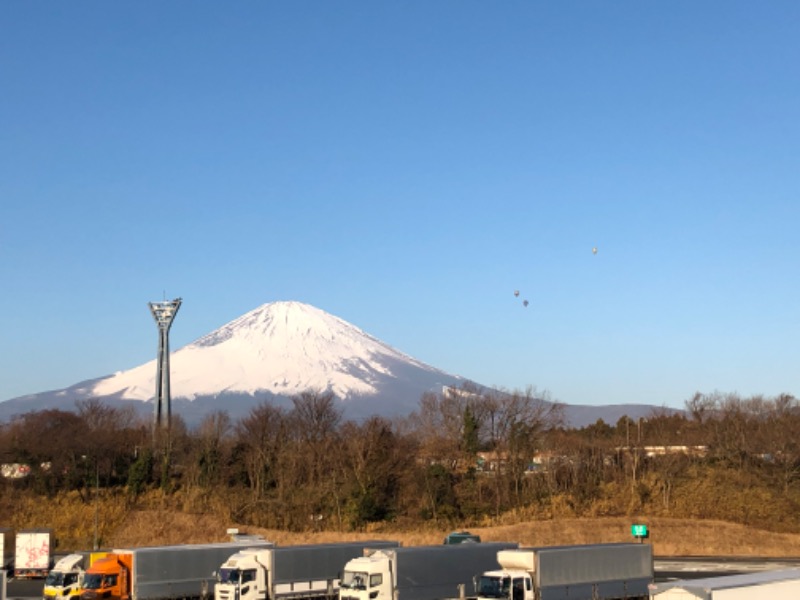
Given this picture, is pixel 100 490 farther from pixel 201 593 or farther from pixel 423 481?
pixel 201 593

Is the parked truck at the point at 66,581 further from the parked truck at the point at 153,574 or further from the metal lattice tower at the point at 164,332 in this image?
the metal lattice tower at the point at 164,332

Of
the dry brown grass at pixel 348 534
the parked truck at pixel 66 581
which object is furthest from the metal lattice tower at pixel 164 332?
the parked truck at pixel 66 581

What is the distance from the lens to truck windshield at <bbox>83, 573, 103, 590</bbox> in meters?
40.2

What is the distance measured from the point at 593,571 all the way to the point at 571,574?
67.0 inches

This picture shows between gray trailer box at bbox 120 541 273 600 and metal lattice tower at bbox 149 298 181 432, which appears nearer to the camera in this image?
gray trailer box at bbox 120 541 273 600

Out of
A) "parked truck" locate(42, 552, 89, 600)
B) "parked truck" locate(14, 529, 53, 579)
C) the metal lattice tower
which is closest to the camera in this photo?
"parked truck" locate(42, 552, 89, 600)

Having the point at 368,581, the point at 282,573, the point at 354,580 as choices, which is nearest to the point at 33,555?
the point at 282,573

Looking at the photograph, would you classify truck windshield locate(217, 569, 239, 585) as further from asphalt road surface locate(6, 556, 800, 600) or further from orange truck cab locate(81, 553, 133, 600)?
asphalt road surface locate(6, 556, 800, 600)

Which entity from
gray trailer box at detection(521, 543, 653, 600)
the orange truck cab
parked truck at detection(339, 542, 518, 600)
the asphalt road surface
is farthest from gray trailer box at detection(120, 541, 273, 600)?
gray trailer box at detection(521, 543, 653, 600)

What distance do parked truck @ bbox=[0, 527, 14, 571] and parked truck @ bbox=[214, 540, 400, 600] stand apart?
84.3 ft

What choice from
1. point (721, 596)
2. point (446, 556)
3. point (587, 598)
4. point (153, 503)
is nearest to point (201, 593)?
point (446, 556)

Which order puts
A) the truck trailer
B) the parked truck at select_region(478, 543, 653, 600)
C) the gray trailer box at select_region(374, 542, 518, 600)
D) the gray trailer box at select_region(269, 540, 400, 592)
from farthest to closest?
the gray trailer box at select_region(269, 540, 400, 592) → the gray trailer box at select_region(374, 542, 518, 600) → the parked truck at select_region(478, 543, 653, 600) → the truck trailer

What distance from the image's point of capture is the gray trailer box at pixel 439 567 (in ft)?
115

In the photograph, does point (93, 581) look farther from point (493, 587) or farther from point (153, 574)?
point (493, 587)
